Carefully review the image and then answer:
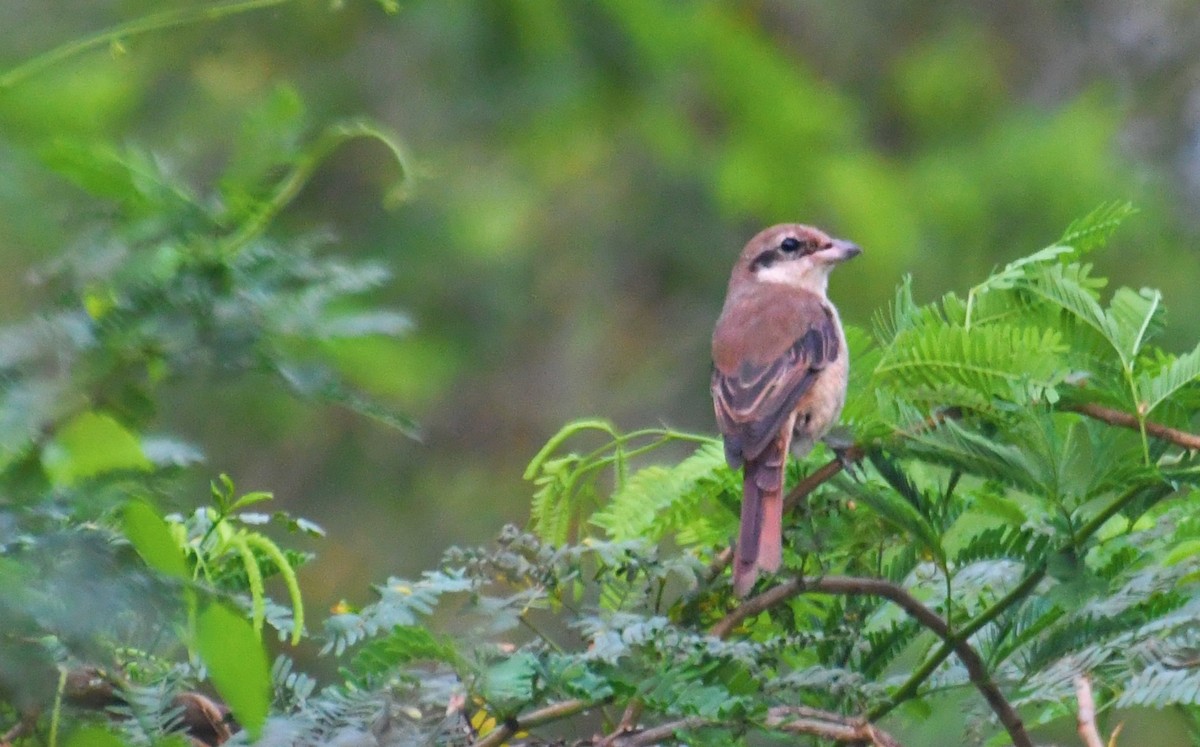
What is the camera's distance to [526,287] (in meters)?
8.93

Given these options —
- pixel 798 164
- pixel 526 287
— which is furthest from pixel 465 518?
pixel 798 164

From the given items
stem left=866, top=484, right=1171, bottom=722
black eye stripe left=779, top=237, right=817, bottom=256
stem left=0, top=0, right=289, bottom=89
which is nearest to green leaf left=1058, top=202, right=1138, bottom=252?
stem left=866, top=484, right=1171, bottom=722

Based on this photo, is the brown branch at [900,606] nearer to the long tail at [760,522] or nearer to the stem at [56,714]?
the long tail at [760,522]

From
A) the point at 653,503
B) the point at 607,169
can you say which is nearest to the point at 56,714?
the point at 653,503

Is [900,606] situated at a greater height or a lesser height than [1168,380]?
lesser

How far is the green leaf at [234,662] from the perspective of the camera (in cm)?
122

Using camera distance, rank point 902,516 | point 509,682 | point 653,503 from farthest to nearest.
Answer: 1. point 653,503
2. point 902,516
3. point 509,682

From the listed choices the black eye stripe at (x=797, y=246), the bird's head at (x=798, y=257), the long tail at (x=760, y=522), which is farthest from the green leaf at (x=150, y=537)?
the black eye stripe at (x=797, y=246)

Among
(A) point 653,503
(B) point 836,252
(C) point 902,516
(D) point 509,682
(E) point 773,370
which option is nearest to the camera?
(D) point 509,682

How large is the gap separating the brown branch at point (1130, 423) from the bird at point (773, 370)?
448 mm

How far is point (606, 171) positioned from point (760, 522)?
718 cm

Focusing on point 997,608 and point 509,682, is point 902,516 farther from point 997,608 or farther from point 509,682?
point 509,682

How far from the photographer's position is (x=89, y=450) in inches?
48.3

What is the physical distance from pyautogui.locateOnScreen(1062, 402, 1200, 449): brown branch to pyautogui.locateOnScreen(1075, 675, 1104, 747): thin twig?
0.33 meters
